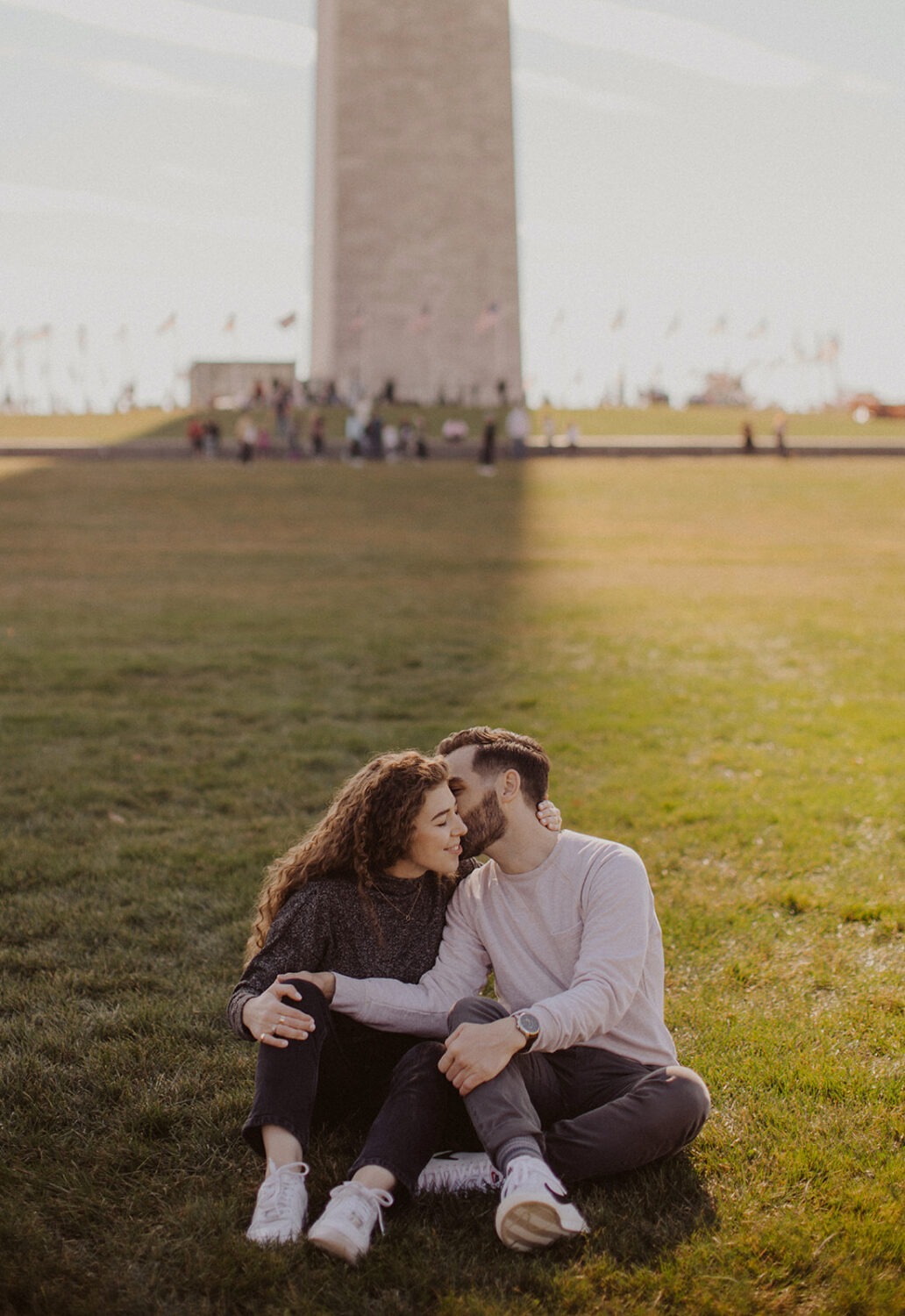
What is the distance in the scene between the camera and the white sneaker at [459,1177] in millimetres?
3600

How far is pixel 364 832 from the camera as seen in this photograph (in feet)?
12.6

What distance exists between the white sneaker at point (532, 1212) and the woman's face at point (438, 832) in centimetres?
81

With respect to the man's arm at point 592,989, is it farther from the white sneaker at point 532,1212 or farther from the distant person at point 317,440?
the distant person at point 317,440

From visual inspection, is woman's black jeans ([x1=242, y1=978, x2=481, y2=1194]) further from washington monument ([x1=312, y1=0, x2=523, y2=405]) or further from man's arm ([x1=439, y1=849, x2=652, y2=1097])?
washington monument ([x1=312, y1=0, x2=523, y2=405])

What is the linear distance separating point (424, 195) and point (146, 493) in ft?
105

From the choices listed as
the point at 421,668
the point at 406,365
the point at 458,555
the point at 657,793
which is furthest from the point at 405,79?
the point at 657,793

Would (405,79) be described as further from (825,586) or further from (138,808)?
(138,808)

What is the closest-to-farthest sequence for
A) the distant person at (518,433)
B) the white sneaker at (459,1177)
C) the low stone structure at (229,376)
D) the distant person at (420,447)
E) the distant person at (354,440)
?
the white sneaker at (459,1177)
the distant person at (354,440)
the distant person at (420,447)
the distant person at (518,433)
the low stone structure at (229,376)

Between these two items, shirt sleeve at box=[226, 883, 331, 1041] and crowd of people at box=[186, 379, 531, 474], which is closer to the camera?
shirt sleeve at box=[226, 883, 331, 1041]

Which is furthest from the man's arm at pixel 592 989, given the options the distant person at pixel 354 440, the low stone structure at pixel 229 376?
the low stone structure at pixel 229 376

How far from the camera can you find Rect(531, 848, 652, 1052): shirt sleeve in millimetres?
3574

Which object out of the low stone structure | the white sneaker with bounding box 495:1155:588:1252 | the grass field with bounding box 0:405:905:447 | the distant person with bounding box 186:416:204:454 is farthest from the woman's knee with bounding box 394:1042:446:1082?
the low stone structure

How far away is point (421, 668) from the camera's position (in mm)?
11539

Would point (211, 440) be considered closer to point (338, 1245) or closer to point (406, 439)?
point (406, 439)
